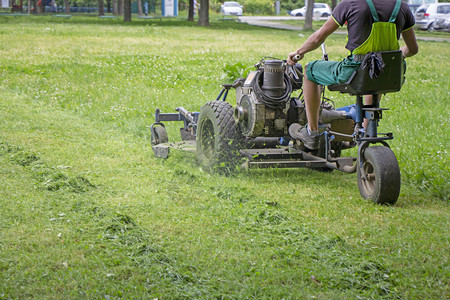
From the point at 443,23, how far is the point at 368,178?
121ft

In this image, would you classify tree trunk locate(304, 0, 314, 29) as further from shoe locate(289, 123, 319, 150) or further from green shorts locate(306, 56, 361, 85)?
green shorts locate(306, 56, 361, 85)

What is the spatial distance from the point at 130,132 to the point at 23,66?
791 cm

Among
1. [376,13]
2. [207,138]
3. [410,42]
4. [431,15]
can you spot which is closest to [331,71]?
[376,13]

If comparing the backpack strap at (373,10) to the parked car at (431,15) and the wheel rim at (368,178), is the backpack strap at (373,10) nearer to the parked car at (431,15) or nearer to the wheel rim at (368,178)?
the wheel rim at (368,178)

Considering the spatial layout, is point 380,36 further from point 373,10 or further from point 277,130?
point 277,130

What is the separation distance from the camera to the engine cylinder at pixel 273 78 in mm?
6758

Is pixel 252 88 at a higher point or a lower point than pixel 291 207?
higher

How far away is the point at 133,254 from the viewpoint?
14.9 ft

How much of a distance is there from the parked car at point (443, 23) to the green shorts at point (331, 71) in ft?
120

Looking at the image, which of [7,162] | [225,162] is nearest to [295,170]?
[225,162]

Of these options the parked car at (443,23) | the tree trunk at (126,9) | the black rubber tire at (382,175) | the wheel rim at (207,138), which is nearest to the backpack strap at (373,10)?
the black rubber tire at (382,175)

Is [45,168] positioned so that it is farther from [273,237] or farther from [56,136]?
[273,237]

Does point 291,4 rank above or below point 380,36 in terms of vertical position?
above

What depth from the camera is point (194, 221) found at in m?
5.36
